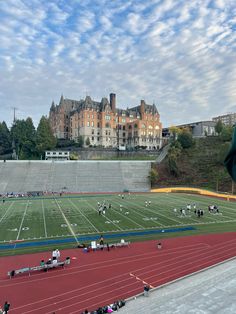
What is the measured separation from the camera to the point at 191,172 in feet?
249

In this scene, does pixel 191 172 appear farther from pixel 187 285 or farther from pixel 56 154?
pixel 187 285

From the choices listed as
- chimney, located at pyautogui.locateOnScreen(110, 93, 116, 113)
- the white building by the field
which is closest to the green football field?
the white building by the field

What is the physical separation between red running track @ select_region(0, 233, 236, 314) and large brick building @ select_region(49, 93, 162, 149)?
268ft

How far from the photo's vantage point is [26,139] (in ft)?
314

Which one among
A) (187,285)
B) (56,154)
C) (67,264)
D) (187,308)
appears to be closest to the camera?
(187,308)

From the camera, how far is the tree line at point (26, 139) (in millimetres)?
91812

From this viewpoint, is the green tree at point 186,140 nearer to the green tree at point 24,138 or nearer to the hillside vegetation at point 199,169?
the hillside vegetation at point 199,169

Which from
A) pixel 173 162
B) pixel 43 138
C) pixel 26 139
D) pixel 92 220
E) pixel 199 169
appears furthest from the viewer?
pixel 26 139

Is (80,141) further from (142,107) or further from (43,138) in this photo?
(142,107)

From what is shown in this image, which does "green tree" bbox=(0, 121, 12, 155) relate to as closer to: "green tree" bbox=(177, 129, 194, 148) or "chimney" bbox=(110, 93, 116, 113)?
"chimney" bbox=(110, 93, 116, 113)

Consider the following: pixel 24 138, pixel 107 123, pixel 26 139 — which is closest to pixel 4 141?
pixel 24 138

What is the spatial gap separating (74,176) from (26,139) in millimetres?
31395

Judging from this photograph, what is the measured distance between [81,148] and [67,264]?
76.9 m

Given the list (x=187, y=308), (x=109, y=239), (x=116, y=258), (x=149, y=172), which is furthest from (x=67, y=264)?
(x=149, y=172)
